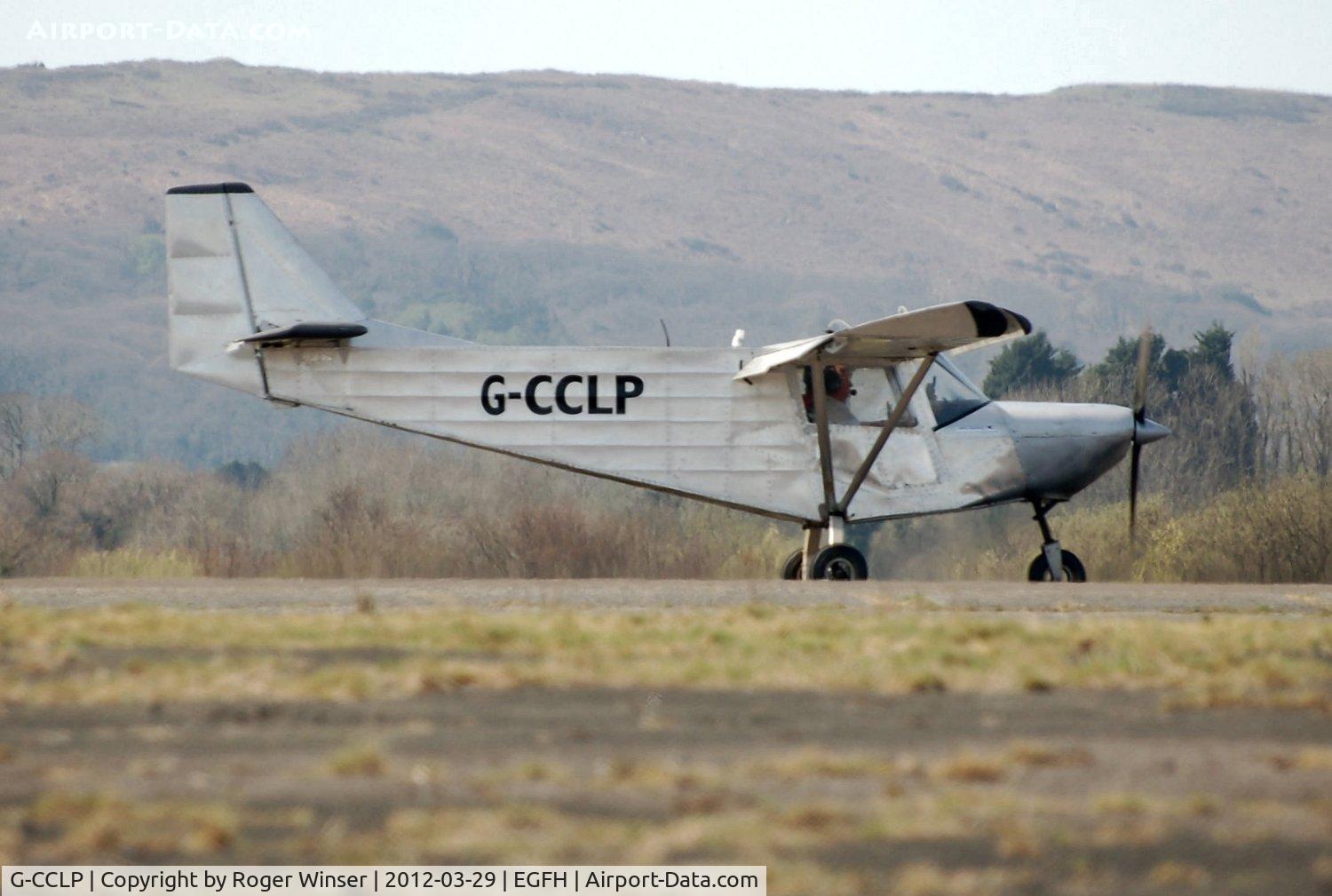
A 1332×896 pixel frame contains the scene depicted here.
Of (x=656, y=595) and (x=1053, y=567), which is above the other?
(x=656, y=595)

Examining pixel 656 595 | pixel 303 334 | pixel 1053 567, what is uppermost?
pixel 303 334

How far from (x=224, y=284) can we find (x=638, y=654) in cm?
1002

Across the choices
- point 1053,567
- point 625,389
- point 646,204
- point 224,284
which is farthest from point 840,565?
point 646,204

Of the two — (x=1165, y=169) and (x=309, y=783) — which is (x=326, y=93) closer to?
(x=1165, y=169)

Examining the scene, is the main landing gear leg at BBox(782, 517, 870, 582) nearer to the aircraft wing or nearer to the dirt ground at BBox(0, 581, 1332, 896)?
the aircraft wing

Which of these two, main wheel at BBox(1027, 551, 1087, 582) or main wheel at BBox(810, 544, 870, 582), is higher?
main wheel at BBox(810, 544, 870, 582)

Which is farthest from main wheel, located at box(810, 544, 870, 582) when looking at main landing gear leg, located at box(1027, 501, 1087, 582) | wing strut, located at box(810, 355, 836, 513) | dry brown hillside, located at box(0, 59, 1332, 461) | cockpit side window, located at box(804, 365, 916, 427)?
dry brown hillside, located at box(0, 59, 1332, 461)

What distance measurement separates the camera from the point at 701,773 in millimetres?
6426

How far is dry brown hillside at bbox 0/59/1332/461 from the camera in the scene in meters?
126

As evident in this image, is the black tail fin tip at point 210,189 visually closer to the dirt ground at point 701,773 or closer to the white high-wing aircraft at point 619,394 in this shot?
the white high-wing aircraft at point 619,394

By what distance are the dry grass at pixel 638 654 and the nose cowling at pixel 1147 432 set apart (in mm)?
7164

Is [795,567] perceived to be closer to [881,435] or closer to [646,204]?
[881,435]

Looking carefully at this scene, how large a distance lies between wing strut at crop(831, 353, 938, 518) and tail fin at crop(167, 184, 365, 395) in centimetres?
538
